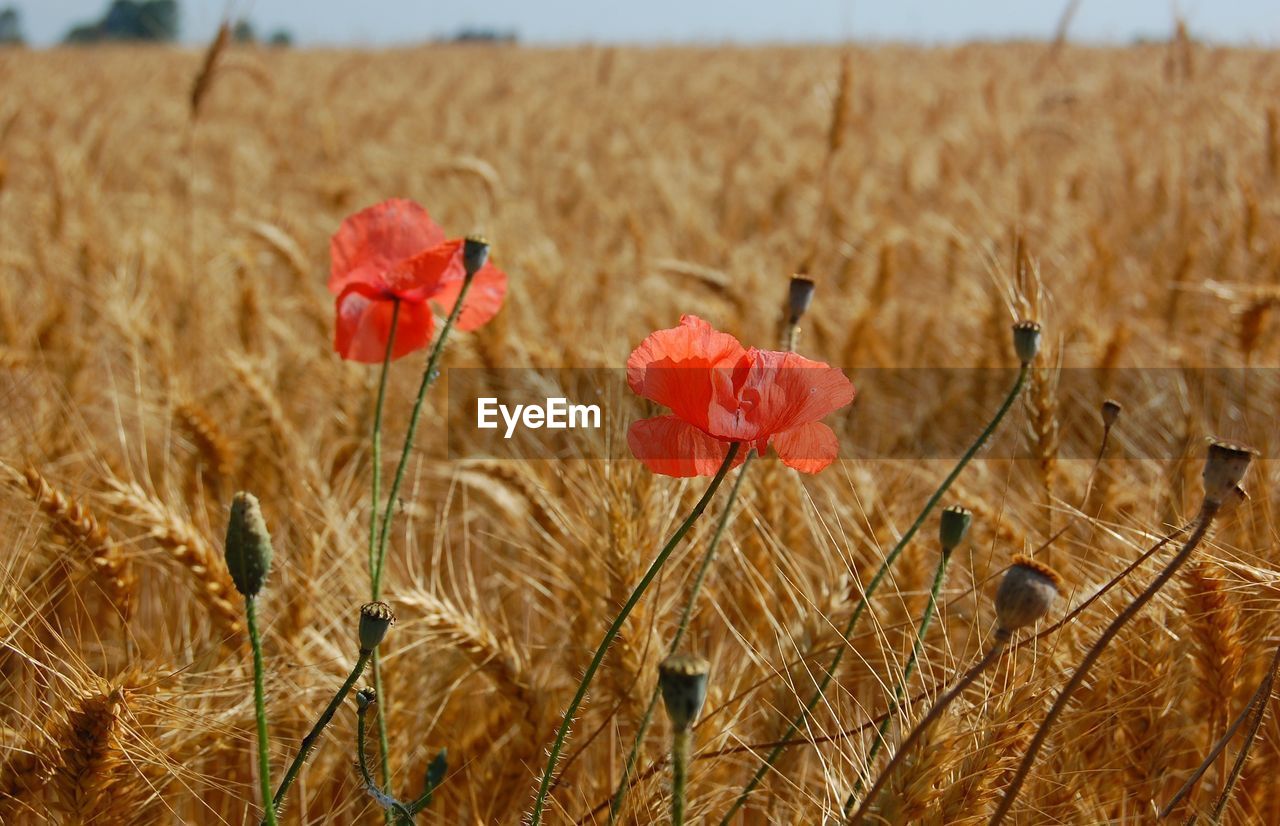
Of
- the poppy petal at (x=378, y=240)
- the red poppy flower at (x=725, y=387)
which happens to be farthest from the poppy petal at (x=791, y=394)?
the poppy petal at (x=378, y=240)

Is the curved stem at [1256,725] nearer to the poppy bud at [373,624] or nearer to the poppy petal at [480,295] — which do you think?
the poppy bud at [373,624]

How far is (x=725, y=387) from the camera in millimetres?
694

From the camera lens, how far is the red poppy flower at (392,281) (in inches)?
39.0

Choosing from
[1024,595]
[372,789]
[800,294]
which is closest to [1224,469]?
[1024,595]

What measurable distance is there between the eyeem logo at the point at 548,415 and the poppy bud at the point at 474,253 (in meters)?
0.27

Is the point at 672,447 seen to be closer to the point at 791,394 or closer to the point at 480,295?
the point at 791,394

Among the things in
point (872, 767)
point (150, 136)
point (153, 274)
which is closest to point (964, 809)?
point (872, 767)

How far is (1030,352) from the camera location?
828 mm

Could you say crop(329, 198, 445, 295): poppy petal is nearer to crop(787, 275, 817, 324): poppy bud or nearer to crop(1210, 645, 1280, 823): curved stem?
crop(787, 275, 817, 324): poppy bud

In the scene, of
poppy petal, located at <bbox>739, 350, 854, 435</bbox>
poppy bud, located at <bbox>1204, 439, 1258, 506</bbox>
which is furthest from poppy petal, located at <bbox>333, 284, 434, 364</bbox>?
poppy bud, located at <bbox>1204, 439, 1258, 506</bbox>

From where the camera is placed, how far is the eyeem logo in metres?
1.19

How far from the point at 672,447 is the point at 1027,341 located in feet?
1.07

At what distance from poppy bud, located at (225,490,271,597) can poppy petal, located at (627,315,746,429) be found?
257 mm
